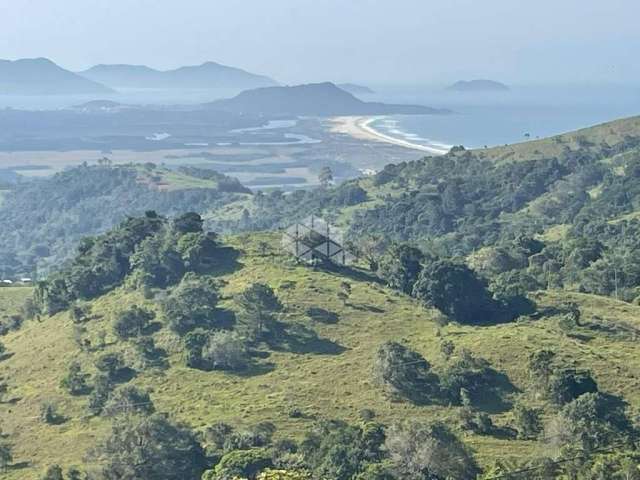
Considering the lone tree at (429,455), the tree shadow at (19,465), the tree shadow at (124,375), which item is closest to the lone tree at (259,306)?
the tree shadow at (124,375)

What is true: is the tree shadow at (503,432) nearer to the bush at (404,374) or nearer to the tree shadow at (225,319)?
the bush at (404,374)

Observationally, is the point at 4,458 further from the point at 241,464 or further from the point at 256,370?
the point at 256,370

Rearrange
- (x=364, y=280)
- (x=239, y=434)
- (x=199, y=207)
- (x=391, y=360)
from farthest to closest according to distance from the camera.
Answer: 1. (x=199, y=207)
2. (x=364, y=280)
3. (x=391, y=360)
4. (x=239, y=434)

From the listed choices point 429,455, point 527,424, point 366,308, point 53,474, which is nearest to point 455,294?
point 366,308

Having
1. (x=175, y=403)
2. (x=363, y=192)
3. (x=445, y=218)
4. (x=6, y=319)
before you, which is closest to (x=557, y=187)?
(x=445, y=218)

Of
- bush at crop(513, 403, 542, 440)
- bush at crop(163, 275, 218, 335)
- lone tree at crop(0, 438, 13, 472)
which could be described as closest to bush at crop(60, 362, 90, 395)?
bush at crop(163, 275, 218, 335)

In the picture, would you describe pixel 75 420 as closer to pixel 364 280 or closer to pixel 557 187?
pixel 364 280
